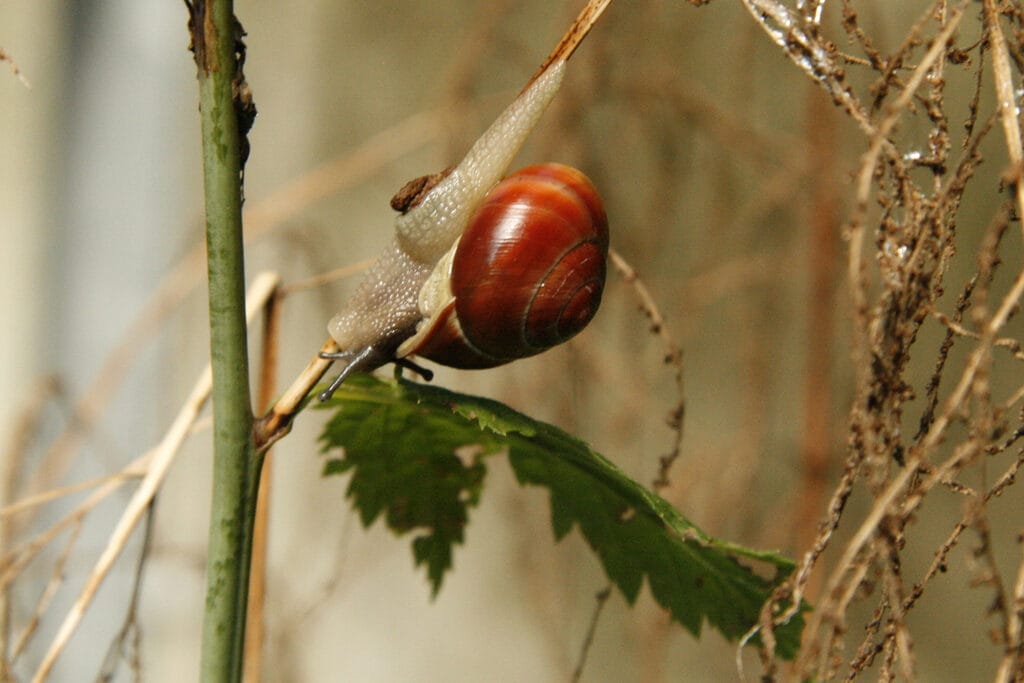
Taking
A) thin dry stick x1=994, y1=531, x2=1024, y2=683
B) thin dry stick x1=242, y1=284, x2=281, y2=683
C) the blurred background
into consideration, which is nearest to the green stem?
thin dry stick x1=242, y1=284, x2=281, y2=683

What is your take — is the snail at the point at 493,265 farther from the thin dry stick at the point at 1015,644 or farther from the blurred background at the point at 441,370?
the blurred background at the point at 441,370

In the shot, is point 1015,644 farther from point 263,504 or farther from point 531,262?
point 263,504

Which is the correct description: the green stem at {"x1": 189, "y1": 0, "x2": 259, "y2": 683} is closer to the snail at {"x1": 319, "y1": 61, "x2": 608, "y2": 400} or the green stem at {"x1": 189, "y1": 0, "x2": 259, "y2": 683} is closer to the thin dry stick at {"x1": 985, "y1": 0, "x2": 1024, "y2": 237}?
the snail at {"x1": 319, "y1": 61, "x2": 608, "y2": 400}

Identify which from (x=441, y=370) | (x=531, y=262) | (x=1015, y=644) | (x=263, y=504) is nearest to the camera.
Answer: (x=1015, y=644)

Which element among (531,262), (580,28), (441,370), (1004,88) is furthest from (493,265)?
(441,370)

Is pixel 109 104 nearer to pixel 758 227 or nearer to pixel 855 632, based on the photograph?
pixel 758 227

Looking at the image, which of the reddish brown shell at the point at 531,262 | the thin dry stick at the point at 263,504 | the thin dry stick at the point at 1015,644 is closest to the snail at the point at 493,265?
the reddish brown shell at the point at 531,262
